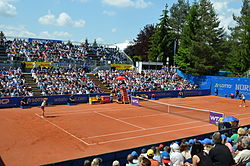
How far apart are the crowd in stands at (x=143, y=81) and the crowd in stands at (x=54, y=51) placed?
684cm

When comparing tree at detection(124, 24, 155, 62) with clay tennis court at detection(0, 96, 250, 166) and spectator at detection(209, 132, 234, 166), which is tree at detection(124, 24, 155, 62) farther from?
spectator at detection(209, 132, 234, 166)

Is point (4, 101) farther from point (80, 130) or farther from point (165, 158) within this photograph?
point (165, 158)

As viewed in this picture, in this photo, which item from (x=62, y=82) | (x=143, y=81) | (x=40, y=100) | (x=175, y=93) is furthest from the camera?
(x=143, y=81)

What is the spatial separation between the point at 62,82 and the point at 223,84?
27.3 metres

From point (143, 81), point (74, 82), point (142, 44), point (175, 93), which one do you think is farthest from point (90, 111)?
point (142, 44)

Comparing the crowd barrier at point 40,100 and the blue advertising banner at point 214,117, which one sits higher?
the crowd barrier at point 40,100

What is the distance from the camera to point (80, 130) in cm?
1731

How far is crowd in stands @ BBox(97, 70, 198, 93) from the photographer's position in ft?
121

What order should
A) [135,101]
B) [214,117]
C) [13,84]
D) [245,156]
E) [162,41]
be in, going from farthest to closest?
[162,41], [135,101], [13,84], [214,117], [245,156]

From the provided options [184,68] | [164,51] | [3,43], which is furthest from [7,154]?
[164,51]

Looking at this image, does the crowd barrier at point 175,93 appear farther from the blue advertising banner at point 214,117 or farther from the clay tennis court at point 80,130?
the blue advertising banner at point 214,117

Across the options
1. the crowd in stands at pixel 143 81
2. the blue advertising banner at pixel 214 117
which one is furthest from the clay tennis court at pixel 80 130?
the crowd in stands at pixel 143 81

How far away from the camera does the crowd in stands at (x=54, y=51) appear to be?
38.4 metres

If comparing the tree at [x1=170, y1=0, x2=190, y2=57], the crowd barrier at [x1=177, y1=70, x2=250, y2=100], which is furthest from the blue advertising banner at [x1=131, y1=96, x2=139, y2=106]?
the tree at [x1=170, y1=0, x2=190, y2=57]
